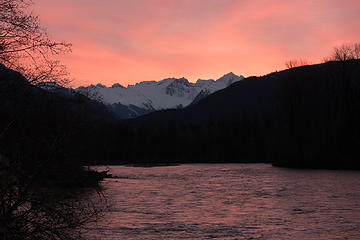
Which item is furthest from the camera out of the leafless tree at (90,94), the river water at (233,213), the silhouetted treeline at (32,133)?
the leafless tree at (90,94)

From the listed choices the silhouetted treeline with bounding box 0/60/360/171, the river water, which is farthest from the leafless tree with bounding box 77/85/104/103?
the river water

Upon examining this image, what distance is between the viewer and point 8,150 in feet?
34.3

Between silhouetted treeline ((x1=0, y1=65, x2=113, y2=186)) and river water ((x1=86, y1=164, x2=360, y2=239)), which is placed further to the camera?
river water ((x1=86, y1=164, x2=360, y2=239))

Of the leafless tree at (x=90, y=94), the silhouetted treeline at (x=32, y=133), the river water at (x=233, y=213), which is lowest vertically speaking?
the river water at (x=233, y=213)

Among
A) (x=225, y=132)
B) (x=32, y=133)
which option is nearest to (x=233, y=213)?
(x=32, y=133)

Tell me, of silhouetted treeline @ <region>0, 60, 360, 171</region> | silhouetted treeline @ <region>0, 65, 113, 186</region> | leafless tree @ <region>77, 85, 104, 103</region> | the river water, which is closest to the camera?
silhouetted treeline @ <region>0, 65, 113, 186</region>

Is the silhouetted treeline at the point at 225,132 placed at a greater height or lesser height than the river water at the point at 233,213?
greater

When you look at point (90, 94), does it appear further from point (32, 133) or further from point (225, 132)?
→ point (225, 132)

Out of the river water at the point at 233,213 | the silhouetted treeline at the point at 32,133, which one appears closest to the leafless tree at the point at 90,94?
the river water at the point at 233,213

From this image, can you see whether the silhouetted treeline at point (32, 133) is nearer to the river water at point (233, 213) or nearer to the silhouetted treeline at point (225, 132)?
the silhouetted treeline at point (225, 132)

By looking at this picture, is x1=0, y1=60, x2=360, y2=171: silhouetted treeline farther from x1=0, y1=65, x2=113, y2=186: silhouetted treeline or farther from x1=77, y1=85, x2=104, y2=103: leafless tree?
x1=77, y1=85, x2=104, y2=103: leafless tree

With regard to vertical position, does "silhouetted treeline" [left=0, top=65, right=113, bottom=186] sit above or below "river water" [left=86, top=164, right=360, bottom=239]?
above

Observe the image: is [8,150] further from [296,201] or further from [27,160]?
A: [296,201]

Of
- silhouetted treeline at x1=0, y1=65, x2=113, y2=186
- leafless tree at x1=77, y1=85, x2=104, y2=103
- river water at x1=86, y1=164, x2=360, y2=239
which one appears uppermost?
leafless tree at x1=77, y1=85, x2=104, y2=103
